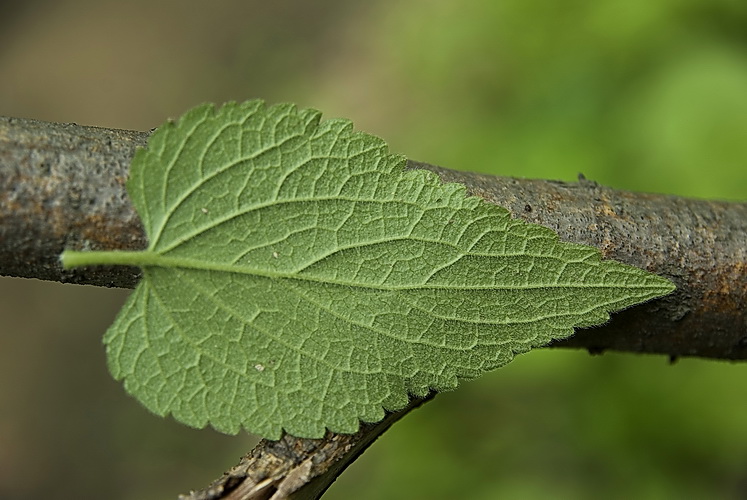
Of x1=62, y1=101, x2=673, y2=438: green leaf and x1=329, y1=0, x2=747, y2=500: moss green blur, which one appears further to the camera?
x1=329, y1=0, x2=747, y2=500: moss green blur

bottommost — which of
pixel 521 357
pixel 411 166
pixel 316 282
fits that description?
pixel 316 282

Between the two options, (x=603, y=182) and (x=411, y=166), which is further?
(x=603, y=182)

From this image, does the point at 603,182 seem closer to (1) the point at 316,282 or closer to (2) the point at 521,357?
(2) the point at 521,357

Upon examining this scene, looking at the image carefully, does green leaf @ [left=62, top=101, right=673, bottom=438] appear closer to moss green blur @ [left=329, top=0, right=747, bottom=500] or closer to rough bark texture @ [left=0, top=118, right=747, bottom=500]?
rough bark texture @ [left=0, top=118, right=747, bottom=500]

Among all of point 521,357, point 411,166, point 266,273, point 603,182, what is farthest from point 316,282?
point 603,182

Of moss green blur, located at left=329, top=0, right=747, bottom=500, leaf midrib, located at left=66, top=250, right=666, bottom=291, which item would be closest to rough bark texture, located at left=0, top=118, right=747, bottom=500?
leaf midrib, located at left=66, top=250, right=666, bottom=291

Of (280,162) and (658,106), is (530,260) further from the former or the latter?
(658,106)

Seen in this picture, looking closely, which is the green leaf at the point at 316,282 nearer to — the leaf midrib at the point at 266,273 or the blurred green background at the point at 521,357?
the leaf midrib at the point at 266,273
